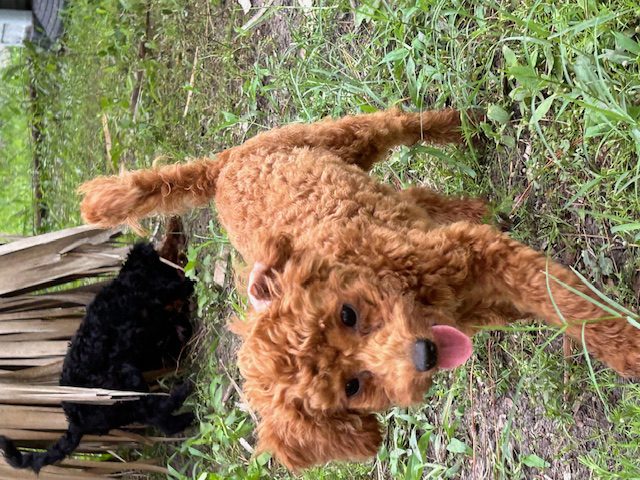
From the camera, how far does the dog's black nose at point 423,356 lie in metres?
1.88

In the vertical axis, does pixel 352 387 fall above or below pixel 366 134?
below

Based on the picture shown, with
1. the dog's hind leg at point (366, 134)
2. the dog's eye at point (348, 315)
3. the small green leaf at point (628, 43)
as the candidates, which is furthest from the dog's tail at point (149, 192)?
the small green leaf at point (628, 43)

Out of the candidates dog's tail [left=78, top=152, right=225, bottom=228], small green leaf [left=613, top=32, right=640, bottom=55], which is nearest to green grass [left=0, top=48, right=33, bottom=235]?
dog's tail [left=78, top=152, right=225, bottom=228]

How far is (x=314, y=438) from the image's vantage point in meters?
2.02

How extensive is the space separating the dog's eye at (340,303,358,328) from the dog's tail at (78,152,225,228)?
1.13m

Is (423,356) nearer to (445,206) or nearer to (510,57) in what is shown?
(445,206)

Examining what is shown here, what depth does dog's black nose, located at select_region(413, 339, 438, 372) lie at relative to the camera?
188 cm

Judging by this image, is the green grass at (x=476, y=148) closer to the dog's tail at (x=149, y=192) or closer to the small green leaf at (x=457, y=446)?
the small green leaf at (x=457, y=446)

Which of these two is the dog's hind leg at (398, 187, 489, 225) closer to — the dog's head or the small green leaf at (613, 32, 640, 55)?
the dog's head

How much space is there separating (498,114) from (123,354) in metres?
2.44

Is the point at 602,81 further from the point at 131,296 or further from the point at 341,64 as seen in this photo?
the point at 131,296

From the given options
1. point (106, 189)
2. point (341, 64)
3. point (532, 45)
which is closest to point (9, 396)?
point (106, 189)

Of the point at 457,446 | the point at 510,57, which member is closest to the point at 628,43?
the point at 510,57

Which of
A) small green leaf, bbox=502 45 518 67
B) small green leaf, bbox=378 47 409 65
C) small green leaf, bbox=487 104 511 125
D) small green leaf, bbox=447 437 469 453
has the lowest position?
small green leaf, bbox=447 437 469 453
